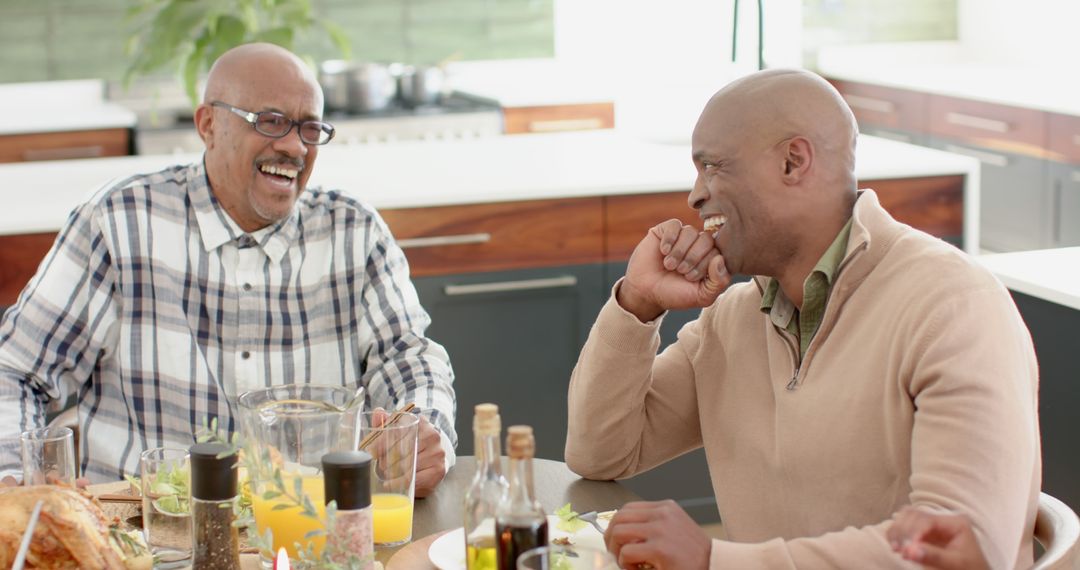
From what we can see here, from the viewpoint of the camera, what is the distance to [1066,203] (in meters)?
5.00

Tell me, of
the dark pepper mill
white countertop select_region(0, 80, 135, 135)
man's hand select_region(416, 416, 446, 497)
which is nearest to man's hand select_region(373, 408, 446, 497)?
man's hand select_region(416, 416, 446, 497)

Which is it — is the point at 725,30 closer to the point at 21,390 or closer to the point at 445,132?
the point at 445,132

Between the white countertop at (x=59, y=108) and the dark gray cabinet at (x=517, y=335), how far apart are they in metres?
2.44

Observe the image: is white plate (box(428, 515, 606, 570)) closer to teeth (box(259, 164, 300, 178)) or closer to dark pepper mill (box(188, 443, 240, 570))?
dark pepper mill (box(188, 443, 240, 570))

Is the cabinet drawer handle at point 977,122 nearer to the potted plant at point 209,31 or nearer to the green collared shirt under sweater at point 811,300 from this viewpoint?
the potted plant at point 209,31

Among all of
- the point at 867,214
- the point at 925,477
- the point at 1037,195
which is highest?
the point at 867,214

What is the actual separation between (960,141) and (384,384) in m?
→ 3.91

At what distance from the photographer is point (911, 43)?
678 cm

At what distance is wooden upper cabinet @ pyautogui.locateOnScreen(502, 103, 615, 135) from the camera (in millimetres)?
5480

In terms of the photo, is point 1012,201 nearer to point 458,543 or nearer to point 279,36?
point 279,36

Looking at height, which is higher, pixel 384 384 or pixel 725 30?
pixel 725 30

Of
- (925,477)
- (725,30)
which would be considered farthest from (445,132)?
(925,477)

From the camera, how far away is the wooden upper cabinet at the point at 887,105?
587 centimetres

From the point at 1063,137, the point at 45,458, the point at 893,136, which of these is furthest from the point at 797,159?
the point at 893,136
